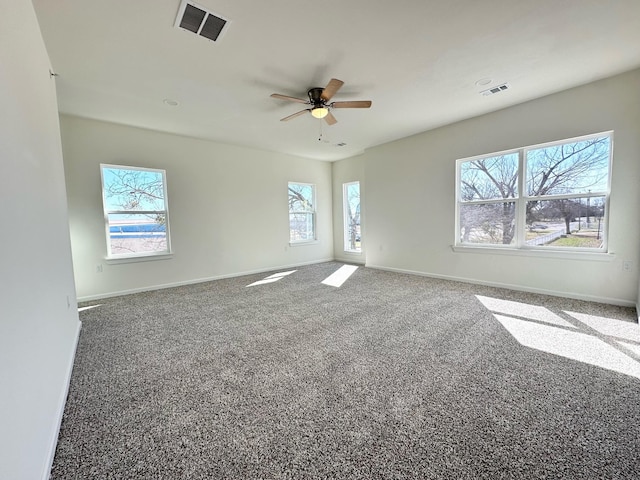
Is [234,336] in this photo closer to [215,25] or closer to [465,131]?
[215,25]

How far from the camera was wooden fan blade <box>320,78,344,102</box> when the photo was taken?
2672 mm

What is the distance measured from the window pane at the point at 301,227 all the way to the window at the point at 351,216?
93 cm

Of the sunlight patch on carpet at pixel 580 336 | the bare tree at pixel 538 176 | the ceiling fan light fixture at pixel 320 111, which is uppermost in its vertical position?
the ceiling fan light fixture at pixel 320 111

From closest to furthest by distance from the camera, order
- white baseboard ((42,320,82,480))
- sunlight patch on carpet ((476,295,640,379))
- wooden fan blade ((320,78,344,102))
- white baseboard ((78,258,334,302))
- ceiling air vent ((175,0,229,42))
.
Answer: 1. white baseboard ((42,320,82,480))
2. ceiling air vent ((175,0,229,42))
3. sunlight patch on carpet ((476,295,640,379))
4. wooden fan blade ((320,78,344,102))
5. white baseboard ((78,258,334,302))

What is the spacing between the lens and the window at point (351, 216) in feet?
Result: 22.8

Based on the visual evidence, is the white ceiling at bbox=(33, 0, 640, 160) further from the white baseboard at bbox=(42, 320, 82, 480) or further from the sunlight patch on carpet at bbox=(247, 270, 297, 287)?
the sunlight patch on carpet at bbox=(247, 270, 297, 287)

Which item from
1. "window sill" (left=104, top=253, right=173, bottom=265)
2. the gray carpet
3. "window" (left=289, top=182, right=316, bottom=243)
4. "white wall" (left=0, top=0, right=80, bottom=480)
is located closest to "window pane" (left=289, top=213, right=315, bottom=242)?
"window" (left=289, top=182, right=316, bottom=243)

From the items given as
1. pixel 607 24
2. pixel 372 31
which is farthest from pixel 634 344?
pixel 372 31

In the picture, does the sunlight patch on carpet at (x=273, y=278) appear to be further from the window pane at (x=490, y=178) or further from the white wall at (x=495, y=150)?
the window pane at (x=490, y=178)

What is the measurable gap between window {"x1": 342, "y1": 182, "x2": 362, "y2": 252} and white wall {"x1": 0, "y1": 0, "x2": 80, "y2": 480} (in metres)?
5.68

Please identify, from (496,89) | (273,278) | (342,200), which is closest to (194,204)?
(273,278)

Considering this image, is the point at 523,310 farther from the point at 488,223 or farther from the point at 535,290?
the point at 488,223

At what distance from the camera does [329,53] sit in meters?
2.59

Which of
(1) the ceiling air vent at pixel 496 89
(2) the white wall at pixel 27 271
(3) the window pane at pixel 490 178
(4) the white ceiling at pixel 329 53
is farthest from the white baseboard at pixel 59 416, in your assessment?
(3) the window pane at pixel 490 178
